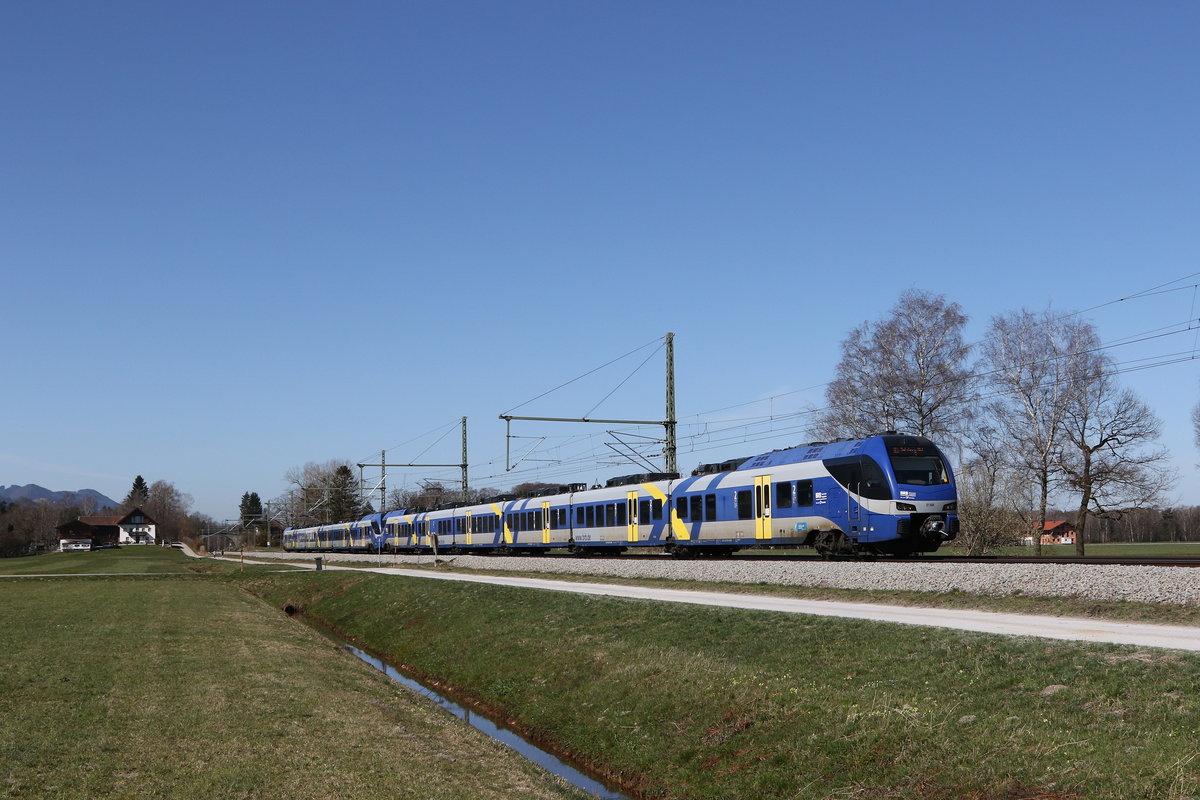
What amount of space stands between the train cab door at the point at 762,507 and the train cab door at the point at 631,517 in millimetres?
10242

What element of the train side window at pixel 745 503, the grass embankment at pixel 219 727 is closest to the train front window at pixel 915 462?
the train side window at pixel 745 503

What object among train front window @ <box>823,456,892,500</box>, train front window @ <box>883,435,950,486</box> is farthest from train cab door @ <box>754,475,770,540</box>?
train front window @ <box>883,435,950,486</box>

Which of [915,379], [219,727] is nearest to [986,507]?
[915,379]

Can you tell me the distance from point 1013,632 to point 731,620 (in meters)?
6.00

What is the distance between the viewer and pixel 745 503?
3681 cm

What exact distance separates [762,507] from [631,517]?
11.2 meters

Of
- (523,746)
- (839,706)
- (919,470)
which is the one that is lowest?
(523,746)

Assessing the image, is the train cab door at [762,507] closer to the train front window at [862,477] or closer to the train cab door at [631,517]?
the train front window at [862,477]

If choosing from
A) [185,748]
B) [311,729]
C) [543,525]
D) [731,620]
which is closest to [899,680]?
[731,620]

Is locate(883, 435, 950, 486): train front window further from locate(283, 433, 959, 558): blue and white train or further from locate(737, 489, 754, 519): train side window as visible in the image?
locate(737, 489, 754, 519): train side window

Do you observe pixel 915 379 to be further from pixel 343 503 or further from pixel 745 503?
pixel 343 503

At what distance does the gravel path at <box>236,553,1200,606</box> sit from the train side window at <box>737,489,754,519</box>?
3245 millimetres

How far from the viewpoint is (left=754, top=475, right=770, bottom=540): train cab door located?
3546 centimetres

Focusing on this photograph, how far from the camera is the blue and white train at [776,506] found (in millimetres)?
30625
